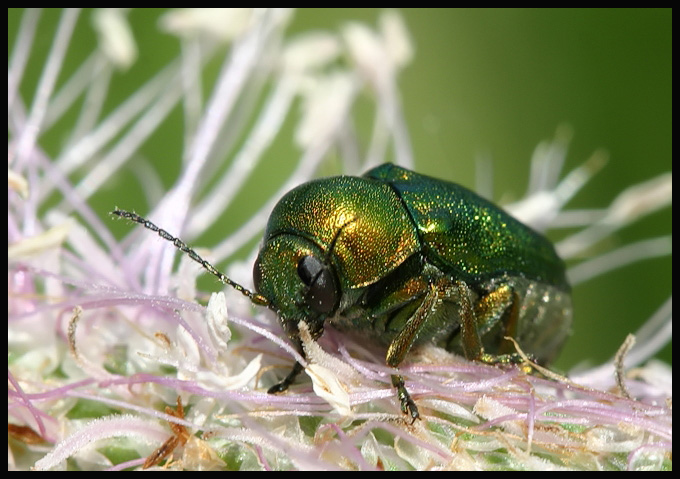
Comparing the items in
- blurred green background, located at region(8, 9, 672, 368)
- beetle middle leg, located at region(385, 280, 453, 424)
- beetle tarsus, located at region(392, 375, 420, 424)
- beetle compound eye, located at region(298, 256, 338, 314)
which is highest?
blurred green background, located at region(8, 9, 672, 368)

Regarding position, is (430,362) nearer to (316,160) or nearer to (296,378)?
(296,378)

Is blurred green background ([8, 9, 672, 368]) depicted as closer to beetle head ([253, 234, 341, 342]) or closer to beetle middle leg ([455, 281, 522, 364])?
beetle middle leg ([455, 281, 522, 364])

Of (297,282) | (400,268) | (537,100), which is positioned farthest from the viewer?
(537,100)

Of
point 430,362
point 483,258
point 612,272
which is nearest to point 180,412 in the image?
point 430,362

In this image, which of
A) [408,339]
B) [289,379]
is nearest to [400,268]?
[408,339]

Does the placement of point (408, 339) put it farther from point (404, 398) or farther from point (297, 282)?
point (297, 282)

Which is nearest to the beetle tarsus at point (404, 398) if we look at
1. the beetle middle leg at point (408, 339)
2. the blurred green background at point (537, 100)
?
the beetle middle leg at point (408, 339)

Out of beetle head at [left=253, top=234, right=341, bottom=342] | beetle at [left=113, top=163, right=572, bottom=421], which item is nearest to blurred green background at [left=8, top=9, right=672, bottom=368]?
beetle at [left=113, top=163, right=572, bottom=421]
